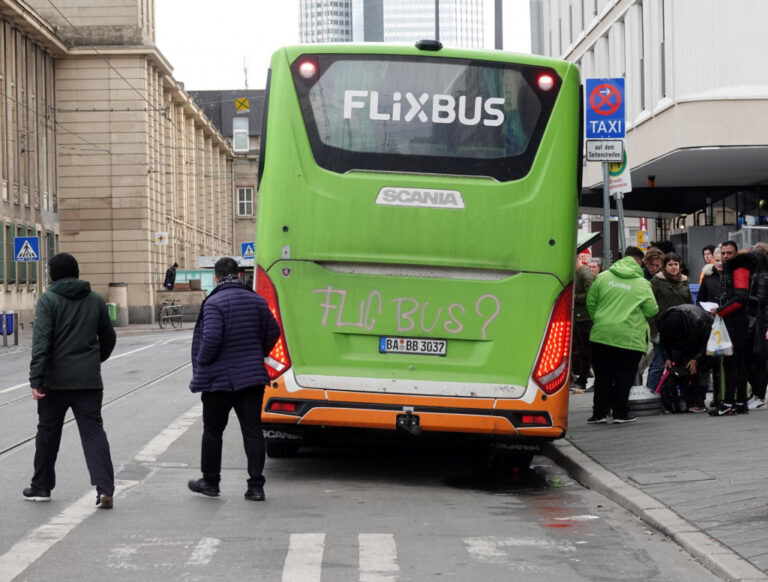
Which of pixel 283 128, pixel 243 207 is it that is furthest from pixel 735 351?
Answer: pixel 243 207

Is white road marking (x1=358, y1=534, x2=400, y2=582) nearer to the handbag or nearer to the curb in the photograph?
the curb

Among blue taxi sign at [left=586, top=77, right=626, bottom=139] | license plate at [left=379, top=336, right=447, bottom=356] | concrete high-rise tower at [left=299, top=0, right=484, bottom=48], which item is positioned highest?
concrete high-rise tower at [left=299, top=0, right=484, bottom=48]

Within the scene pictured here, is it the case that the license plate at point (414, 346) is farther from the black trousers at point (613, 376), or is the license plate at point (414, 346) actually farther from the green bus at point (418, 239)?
the black trousers at point (613, 376)

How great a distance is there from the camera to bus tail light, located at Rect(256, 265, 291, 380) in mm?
10164

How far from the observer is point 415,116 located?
1013 centimetres

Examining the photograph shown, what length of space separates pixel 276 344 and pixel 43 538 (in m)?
2.77

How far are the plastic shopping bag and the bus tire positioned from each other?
14.9ft

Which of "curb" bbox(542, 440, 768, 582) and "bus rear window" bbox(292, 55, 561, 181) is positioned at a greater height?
"bus rear window" bbox(292, 55, 561, 181)

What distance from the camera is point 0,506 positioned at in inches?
359

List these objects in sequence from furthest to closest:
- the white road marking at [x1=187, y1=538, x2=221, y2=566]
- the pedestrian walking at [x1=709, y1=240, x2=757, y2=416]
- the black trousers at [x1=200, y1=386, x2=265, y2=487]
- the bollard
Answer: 1. the bollard
2. the pedestrian walking at [x1=709, y1=240, x2=757, y2=416]
3. the black trousers at [x1=200, y1=386, x2=265, y2=487]
4. the white road marking at [x1=187, y1=538, x2=221, y2=566]

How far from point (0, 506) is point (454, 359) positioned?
11.0 feet

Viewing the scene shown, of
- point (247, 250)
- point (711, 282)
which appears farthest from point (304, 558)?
point (247, 250)

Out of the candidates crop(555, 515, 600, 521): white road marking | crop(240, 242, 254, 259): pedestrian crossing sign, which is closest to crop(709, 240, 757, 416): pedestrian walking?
crop(555, 515, 600, 521): white road marking

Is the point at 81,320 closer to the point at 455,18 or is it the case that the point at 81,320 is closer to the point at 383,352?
the point at 383,352
